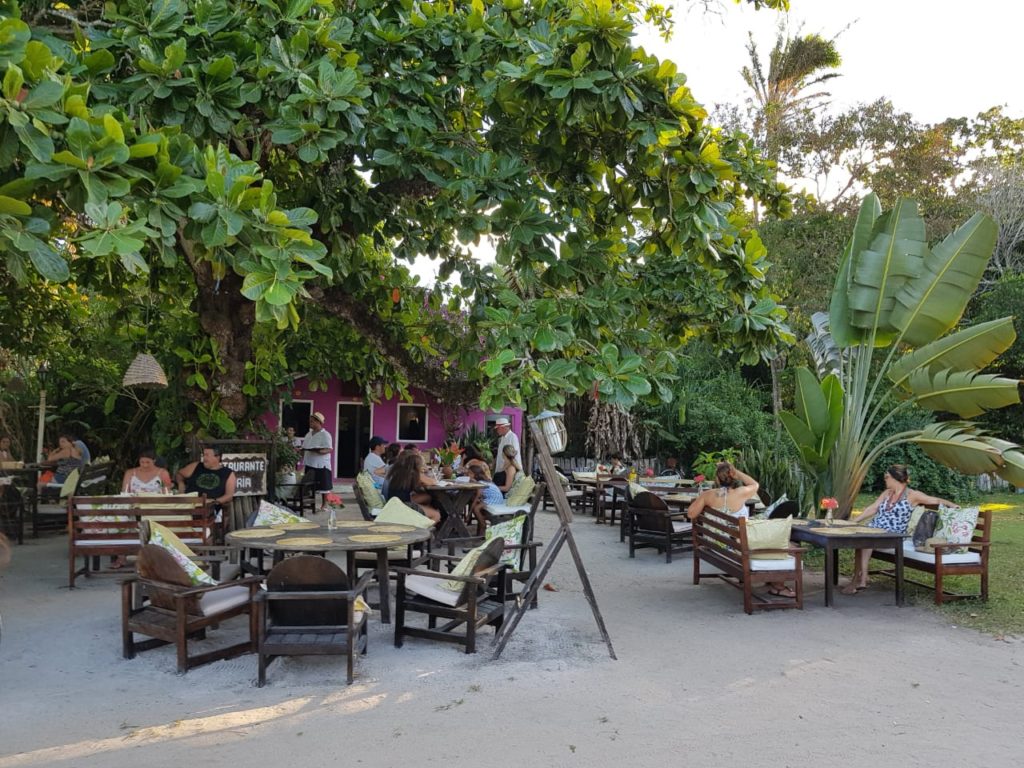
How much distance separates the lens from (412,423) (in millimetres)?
21047

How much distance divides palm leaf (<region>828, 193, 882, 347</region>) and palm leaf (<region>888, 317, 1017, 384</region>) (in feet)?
2.21

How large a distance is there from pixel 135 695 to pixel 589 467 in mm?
14196

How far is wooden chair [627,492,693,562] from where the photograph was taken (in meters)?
9.27

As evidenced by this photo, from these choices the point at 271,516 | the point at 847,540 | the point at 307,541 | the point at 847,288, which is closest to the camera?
the point at 307,541

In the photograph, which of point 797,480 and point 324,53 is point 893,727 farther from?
point 797,480

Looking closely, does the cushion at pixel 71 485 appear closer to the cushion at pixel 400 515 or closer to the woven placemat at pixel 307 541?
the cushion at pixel 400 515

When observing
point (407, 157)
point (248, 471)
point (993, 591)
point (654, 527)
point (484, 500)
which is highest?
point (407, 157)

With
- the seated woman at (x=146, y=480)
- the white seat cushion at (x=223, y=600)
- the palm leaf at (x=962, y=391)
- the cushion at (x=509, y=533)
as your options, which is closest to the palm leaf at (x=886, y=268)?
the palm leaf at (x=962, y=391)

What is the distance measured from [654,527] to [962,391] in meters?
3.75

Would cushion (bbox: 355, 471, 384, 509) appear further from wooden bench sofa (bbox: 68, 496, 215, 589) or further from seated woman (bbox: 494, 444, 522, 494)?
seated woman (bbox: 494, 444, 522, 494)

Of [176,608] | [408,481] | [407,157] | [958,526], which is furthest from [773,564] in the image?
[176,608]

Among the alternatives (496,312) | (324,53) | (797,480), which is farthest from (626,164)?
(797,480)

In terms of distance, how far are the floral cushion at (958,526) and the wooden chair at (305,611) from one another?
18.1 ft

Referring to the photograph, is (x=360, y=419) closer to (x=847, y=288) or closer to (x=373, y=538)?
(x=847, y=288)
